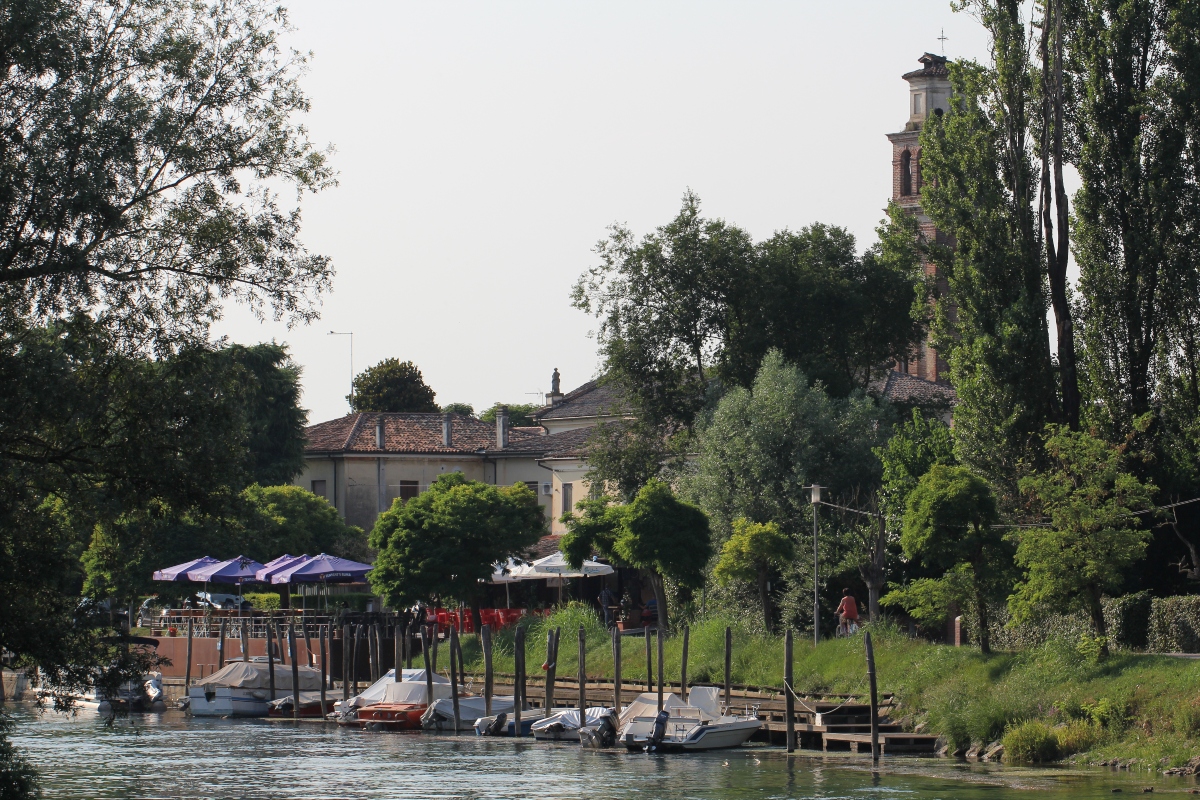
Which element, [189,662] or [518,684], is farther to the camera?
[189,662]

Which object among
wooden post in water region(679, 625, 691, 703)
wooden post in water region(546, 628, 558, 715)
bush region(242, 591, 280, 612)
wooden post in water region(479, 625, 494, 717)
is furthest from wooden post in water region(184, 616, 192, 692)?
wooden post in water region(679, 625, 691, 703)

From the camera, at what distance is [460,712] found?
37.8 m

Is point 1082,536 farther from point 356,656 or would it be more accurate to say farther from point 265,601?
point 265,601

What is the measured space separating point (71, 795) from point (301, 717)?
1621cm

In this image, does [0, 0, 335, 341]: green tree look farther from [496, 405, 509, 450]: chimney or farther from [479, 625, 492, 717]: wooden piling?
[496, 405, 509, 450]: chimney

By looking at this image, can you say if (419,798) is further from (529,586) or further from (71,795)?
(529,586)

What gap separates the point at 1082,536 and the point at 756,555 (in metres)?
10.1

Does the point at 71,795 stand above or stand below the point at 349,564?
below

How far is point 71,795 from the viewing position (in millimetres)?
26062

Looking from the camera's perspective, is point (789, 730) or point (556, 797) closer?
point (556, 797)

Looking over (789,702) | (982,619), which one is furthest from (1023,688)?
(789,702)

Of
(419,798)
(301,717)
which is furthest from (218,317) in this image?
(301,717)

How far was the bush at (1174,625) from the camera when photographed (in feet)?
92.5

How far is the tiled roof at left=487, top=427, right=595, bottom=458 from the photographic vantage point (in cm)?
Answer: 6069
